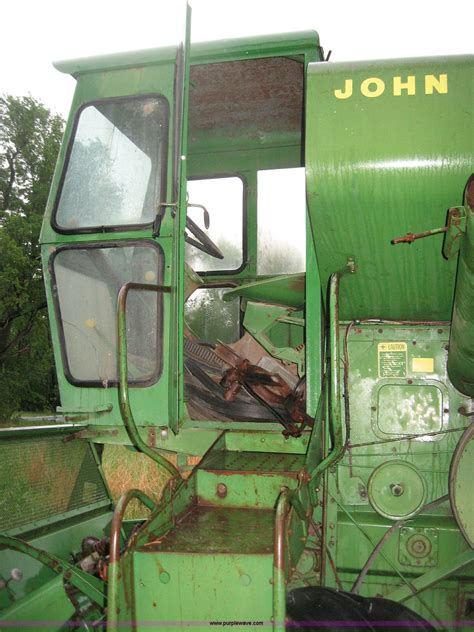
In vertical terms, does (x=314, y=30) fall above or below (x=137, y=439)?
above

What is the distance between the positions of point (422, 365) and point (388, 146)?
123 cm

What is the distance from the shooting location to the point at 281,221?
425cm

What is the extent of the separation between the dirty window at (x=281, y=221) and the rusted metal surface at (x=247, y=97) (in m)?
0.39

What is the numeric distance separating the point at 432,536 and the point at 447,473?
320 mm

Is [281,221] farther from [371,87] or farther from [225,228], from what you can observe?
[371,87]

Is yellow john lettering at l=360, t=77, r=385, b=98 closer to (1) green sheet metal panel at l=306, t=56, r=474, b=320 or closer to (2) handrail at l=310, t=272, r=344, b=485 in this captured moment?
(1) green sheet metal panel at l=306, t=56, r=474, b=320

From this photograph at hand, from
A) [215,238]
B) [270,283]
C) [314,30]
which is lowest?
[270,283]

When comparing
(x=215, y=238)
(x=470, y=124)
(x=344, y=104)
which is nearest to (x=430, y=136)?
(x=470, y=124)

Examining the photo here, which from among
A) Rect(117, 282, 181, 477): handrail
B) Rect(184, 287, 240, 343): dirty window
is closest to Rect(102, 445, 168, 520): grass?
Rect(117, 282, 181, 477): handrail

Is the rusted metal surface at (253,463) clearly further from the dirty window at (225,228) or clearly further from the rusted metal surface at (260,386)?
the dirty window at (225,228)

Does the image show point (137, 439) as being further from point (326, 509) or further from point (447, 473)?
point (447, 473)

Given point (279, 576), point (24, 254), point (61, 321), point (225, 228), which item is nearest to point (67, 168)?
point (61, 321)

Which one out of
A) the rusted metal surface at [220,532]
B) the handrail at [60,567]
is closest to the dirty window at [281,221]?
the rusted metal surface at [220,532]

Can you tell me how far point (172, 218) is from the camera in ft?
9.27
